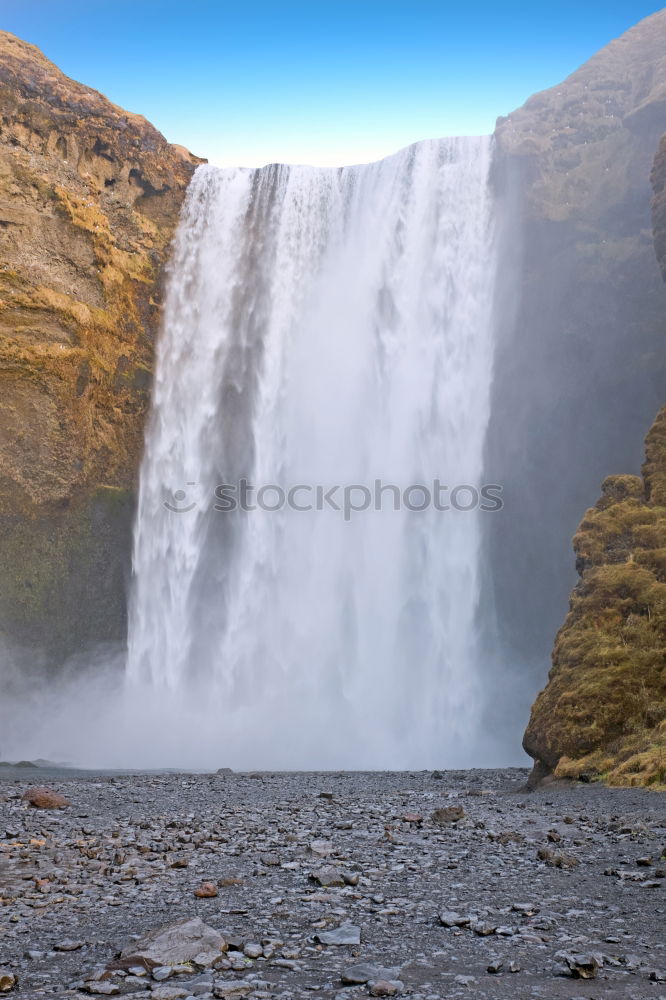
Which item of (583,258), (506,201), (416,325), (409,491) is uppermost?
(506,201)

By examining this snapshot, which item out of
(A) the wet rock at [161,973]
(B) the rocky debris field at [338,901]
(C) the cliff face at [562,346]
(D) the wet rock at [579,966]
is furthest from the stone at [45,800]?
(C) the cliff face at [562,346]

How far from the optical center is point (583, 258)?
28016 mm

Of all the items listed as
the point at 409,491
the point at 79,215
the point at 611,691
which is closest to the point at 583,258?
the point at 409,491

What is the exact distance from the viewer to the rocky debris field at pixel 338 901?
3686 mm

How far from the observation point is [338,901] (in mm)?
5066

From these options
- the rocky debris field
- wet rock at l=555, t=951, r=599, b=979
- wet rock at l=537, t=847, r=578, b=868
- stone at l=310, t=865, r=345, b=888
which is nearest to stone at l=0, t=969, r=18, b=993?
the rocky debris field

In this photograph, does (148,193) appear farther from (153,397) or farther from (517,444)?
(517,444)

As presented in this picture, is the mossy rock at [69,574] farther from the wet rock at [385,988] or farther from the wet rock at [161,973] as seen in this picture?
the wet rock at [385,988]

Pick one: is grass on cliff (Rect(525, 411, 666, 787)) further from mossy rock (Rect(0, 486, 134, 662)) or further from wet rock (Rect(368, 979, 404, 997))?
mossy rock (Rect(0, 486, 134, 662))

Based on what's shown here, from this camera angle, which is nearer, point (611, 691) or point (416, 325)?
point (611, 691)

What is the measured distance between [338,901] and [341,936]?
29.3 inches

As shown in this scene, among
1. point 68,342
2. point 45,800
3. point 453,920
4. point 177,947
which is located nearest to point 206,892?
point 177,947

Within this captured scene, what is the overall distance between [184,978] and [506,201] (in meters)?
29.7

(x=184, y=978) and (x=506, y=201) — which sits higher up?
(x=506, y=201)
